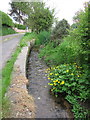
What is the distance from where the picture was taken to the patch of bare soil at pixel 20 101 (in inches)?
76.7

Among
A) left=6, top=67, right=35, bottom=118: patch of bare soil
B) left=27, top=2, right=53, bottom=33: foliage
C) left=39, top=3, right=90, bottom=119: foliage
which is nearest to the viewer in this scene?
left=6, top=67, right=35, bottom=118: patch of bare soil

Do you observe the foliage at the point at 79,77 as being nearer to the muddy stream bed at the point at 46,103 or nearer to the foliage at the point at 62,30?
the muddy stream bed at the point at 46,103

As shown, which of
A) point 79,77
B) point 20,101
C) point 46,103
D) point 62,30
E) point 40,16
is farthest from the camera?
point 40,16

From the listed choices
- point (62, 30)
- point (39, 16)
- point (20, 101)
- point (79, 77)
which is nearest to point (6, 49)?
point (62, 30)

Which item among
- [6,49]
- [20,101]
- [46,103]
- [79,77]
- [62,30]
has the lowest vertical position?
[46,103]

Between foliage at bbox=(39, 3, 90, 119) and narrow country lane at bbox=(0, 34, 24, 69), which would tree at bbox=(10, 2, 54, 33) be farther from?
foliage at bbox=(39, 3, 90, 119)

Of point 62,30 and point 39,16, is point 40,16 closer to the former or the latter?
point 39,16

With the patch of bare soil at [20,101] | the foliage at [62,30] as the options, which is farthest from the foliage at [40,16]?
the patch of bare soil at [20,101]

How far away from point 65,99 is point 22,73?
1562 mm

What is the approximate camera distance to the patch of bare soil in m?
1.95

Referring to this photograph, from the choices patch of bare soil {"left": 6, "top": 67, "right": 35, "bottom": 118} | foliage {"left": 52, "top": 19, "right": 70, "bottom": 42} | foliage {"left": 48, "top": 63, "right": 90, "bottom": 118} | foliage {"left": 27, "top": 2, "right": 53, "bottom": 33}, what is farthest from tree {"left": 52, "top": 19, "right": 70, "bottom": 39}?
foliage {"left": 27, "top": 2, "right": 53, "bottom": 33}

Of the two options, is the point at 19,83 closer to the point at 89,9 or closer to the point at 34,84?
the point at 34,84

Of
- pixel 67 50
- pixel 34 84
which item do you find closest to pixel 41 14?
pixel 67 50

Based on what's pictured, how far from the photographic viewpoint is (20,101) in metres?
2.21
